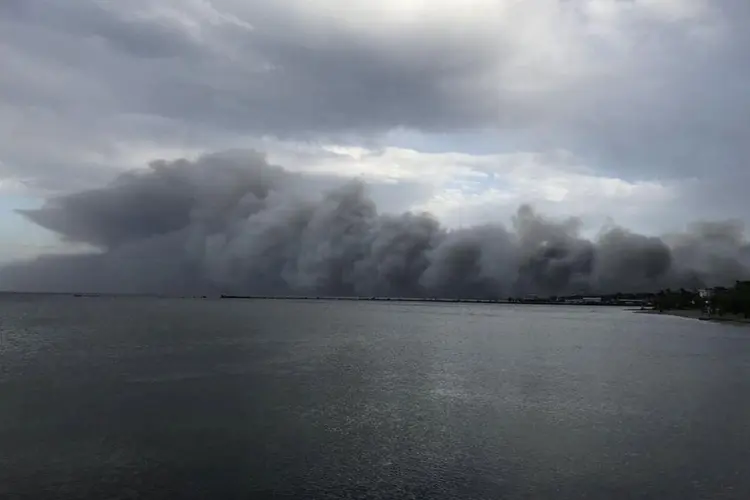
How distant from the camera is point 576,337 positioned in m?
98.5

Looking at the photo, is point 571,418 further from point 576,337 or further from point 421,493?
point 576,337

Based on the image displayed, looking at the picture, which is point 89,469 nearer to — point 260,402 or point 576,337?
point 260,402

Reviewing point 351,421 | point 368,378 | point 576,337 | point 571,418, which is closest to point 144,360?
point 368,378

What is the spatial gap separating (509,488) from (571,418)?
13.2 m

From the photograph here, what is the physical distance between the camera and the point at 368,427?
1230 inches

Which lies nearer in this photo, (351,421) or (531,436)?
(531,436)

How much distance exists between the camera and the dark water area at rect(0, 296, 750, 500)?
22.8 meters

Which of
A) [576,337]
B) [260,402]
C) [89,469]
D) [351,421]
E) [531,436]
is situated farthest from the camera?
[576,337]

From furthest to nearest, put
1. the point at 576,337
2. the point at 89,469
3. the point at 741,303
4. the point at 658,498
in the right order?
1. the point at 741,303
2. the point at 576,337
3. the point at 89,469
4. the point at 658,498

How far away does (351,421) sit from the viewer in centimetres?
3234

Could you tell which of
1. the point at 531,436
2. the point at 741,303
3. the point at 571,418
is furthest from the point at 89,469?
the point at 741,303

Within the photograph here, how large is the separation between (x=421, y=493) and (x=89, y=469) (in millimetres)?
12640

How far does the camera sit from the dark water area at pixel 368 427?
899 inches

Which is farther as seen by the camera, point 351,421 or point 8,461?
point 351,421
